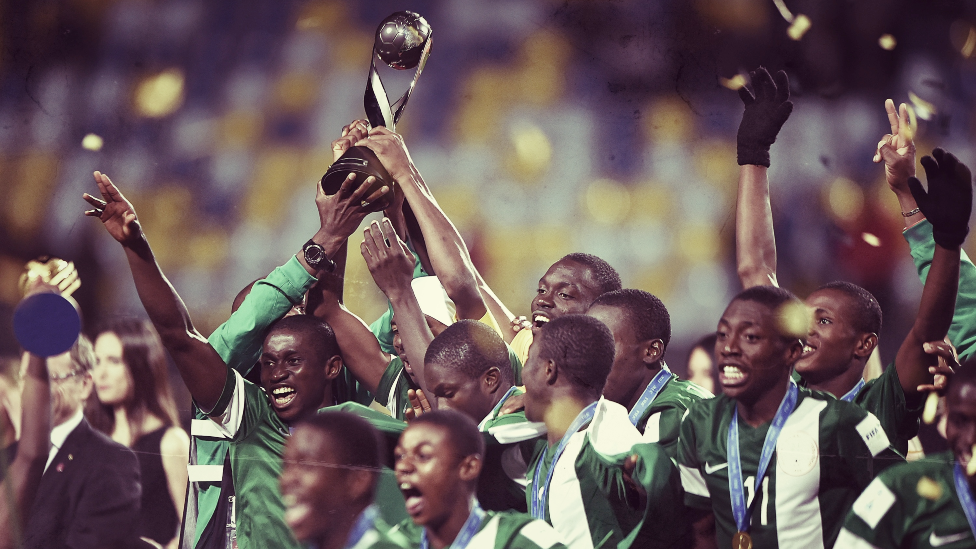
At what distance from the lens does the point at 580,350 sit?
2.49 m

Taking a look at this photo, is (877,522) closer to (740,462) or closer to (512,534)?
(740,462)

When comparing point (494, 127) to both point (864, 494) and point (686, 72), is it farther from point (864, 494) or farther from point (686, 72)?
point (864, 494)

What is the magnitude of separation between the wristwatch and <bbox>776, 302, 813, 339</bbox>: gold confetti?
133 centimetres

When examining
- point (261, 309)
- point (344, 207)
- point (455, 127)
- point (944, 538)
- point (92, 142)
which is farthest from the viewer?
point (455, 127)

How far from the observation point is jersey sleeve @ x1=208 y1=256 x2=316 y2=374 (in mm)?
3051

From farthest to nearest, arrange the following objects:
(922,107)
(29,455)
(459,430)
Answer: (922,107), (29,455), (459,430)

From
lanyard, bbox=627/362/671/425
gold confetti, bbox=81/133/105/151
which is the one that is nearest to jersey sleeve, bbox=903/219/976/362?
lanyard, bbox=627/362/671/425

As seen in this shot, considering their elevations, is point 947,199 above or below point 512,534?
above

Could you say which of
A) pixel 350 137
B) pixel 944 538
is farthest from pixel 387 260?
pixel 944 538

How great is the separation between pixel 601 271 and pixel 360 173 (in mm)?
817

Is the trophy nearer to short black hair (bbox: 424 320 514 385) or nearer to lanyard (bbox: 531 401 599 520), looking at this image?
short black hair (bbox: 424 320 514 385)

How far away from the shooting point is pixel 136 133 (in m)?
4.29

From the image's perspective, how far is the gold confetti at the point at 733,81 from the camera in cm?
421

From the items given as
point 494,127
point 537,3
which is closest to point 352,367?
point 494,127
